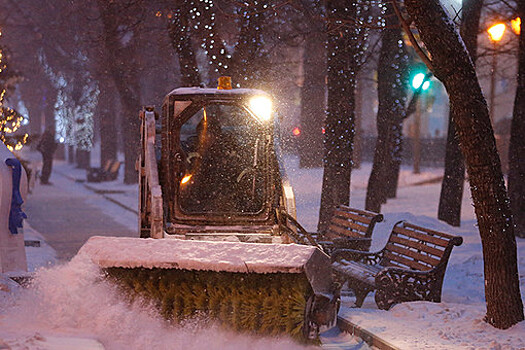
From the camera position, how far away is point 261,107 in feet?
24.8

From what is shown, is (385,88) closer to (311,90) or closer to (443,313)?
(443,313)

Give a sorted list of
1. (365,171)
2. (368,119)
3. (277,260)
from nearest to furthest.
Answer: (277,260) < (365,171) < (368,119)

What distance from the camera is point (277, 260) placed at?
18.3 ft

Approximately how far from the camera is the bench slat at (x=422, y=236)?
323 inches

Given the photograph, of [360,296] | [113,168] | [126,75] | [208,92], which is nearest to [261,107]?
[208,92]

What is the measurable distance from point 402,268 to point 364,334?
5.28 ft

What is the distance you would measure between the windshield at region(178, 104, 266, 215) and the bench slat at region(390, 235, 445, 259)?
7.16ft

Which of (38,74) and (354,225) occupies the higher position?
(38,74)

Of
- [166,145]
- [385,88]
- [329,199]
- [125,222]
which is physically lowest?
[125,222]

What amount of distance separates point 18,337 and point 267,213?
3.07m

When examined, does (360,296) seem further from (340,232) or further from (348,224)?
(340,232)

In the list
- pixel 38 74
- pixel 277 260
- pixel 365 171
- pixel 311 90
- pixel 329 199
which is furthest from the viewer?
pixel 38 74

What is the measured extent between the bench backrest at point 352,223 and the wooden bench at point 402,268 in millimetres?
445

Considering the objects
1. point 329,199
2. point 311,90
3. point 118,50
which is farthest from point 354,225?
point 311,90
